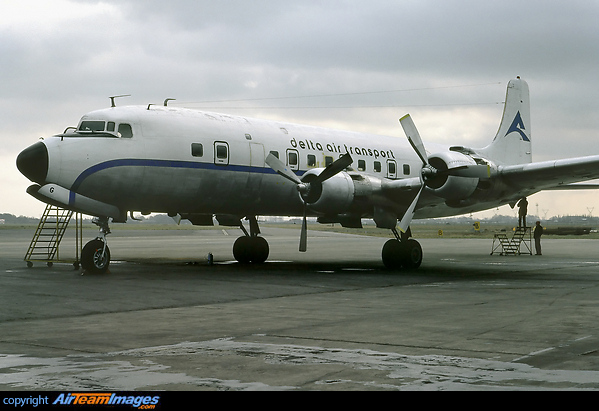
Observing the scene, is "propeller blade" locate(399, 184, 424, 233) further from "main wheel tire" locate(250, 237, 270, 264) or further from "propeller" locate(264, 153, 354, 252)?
"main wheel tire" locate(250, 237, 270, 264)

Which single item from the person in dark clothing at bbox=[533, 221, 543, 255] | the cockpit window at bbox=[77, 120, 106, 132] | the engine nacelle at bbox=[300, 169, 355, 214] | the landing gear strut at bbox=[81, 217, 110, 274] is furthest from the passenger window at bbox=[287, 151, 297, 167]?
the person in dark clothing at bbox=[533, 221, 543, 255]

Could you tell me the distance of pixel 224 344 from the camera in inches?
311

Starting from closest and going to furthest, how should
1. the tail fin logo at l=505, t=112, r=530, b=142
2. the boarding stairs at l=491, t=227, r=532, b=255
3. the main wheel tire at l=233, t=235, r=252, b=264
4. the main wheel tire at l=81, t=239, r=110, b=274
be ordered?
the main wheel tire at l=81, t=239, r=110, b=274 < the main wheel tire at l=233, t=235, r=252, b=264 < the tail fin logo at l=505, t=112, r=530, b=142 < the boarding stairs at l=491, t=227, r=532, b=255

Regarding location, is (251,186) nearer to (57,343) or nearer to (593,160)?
(593,160)

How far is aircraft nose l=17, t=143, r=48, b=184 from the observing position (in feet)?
54.7

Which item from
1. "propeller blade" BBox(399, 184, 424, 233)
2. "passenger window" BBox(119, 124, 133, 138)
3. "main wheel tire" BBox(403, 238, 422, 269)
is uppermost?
"passenger window" BBox(119, 124, 133, 138)

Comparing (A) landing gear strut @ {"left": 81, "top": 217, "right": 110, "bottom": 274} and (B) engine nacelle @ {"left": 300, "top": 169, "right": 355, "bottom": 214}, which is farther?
(B) engine nacelle @ {"left": 300, "top": 169, "right": 355, "bottom": 214}

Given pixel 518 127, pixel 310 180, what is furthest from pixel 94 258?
pixel 518 127

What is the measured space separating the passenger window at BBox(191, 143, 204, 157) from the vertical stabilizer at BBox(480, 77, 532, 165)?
10971 mm

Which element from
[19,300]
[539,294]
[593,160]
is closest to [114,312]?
[19,300]

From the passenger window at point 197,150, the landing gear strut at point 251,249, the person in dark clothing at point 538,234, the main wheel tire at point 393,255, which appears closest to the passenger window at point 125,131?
the passenger window at point 197,150

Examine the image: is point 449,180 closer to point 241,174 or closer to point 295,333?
point 241,174

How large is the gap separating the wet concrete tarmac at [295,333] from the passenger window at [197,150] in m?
3.71
